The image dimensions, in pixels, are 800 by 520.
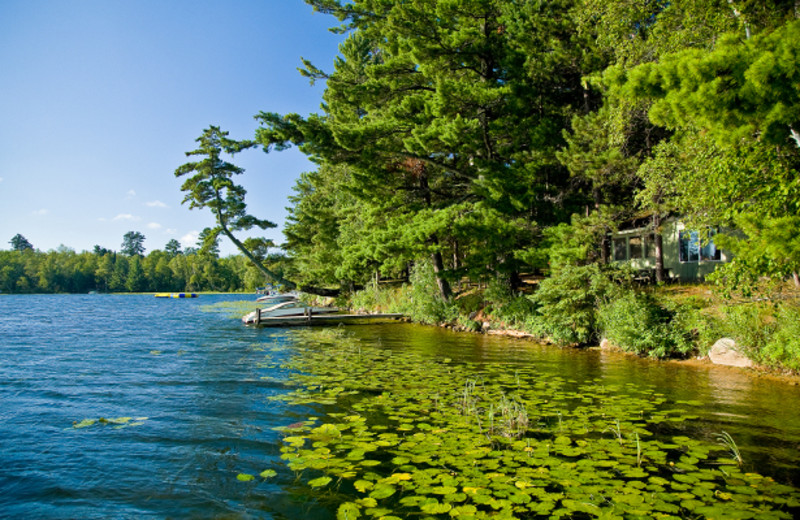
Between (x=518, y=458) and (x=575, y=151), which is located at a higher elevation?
(x=575, y=151)

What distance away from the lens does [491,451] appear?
15.0 ft

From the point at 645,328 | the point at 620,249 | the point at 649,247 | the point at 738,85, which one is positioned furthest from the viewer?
the point at 620,249

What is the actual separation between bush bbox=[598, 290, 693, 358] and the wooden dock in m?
13.3

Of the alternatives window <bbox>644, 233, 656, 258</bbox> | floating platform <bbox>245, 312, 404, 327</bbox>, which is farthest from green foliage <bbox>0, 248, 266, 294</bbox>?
window <bbox>644, 233, 656, 258</bbox>

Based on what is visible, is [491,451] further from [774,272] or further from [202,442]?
[774,272]

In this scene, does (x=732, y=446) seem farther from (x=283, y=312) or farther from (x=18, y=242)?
(x=18, y=242)

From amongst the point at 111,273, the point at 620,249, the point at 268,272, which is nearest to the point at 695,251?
the point at 620,249

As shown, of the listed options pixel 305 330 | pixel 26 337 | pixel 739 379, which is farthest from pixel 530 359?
pixel 26 337

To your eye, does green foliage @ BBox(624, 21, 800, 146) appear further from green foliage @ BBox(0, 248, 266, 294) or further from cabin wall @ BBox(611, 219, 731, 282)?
green foliage @ BBox(0, 248, 266, 294)

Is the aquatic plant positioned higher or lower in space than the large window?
lower

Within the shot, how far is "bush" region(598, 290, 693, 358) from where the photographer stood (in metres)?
10.8

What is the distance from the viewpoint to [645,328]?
11.2 m

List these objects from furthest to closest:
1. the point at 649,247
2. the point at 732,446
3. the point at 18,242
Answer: the point at 18,242 < the point at 649,247 < the point at 732,446

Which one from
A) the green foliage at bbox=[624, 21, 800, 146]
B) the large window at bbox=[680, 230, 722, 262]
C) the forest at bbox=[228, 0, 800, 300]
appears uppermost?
the forest at bbox=[228, 0, 800, 300]
